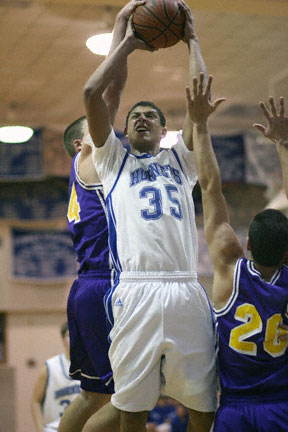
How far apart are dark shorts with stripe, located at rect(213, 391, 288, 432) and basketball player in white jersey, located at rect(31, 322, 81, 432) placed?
3.81 meters

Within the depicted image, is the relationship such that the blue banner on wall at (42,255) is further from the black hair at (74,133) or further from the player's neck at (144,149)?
the player's neck at (144,149)

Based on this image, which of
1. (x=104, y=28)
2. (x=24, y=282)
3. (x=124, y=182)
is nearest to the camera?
(x=124, y=182)

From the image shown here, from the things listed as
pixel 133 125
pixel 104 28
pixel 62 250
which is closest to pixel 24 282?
pixel 62 250

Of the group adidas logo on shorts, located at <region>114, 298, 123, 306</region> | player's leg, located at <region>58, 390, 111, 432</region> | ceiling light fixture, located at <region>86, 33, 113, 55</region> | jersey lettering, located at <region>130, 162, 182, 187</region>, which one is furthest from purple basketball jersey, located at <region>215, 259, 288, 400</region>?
ceiling light fixture, located at <region>86, 33, 113, 55</region>

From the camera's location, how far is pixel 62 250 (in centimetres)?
1227

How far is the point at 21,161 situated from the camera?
1157 cm

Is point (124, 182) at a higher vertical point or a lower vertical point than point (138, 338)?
higher

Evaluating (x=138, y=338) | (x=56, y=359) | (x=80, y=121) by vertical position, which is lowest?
(x=56, y=359)

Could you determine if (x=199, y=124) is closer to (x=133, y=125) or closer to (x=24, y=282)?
(x=133, y=125)

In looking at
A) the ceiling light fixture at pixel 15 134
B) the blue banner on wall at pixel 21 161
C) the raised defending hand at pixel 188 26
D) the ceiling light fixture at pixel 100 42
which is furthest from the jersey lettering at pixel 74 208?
the blue banner on wall at pixel 21 161

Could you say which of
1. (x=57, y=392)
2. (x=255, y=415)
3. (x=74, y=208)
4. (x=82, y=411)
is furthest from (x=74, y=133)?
(x=57, y=392)

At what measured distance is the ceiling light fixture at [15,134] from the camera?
11.0 metres

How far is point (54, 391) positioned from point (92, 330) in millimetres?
3323

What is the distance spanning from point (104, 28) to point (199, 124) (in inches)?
203
